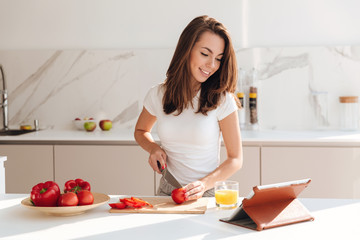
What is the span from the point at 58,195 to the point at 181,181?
66cm

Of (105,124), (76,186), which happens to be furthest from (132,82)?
(76,186)

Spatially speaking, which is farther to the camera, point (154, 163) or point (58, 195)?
point (154, 163)

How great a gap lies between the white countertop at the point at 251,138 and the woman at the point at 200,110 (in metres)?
1.11

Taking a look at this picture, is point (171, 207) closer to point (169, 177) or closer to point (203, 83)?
point (169, 177)

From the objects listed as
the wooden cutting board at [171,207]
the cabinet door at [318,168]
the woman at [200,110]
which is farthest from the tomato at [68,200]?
the cabinet door at [318,168]

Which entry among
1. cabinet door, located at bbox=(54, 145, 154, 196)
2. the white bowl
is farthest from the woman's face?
the white bowl

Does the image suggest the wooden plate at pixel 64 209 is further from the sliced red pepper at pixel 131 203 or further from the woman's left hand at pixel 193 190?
the woman's left hand at pixel 193 190

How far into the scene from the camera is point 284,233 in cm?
148

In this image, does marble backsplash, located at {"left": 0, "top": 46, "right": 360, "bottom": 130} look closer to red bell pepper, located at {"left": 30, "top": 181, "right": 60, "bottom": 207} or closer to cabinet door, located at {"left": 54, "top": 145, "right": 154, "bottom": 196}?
cabinet door, located at {"left": 54, "top": 145, "right": 154, "bottom": 196}

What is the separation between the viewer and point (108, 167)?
11.2 ft

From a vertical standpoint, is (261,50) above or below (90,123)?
above

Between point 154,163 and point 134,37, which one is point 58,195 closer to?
point 154,163

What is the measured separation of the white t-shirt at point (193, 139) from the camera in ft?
7.03

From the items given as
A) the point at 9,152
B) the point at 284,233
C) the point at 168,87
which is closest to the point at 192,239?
the point at 284,233
